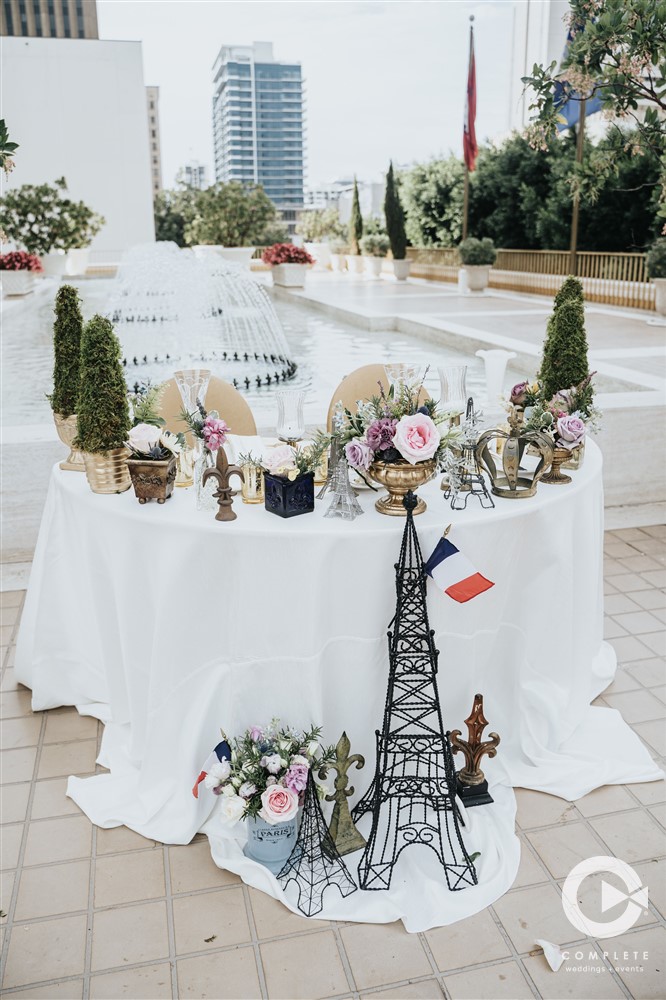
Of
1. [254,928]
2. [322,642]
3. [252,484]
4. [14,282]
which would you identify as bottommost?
[254,928]

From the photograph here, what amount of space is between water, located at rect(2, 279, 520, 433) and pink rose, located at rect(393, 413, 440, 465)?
2.22m

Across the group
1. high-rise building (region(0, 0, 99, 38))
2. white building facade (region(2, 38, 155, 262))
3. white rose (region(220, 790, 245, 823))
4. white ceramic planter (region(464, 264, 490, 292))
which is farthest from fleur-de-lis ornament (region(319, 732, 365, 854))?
high-rise building (region(0, 0, 99, 38))

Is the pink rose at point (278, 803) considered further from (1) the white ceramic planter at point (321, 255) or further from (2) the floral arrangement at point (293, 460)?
(1) the white ceramic planter at point (321, 255)

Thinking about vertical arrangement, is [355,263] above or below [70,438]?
above

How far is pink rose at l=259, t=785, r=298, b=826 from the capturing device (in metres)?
1.93

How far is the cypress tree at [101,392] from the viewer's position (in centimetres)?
221

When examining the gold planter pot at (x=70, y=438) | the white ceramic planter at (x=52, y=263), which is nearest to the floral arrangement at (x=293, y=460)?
the gold planter pot at (x=70, y=438)

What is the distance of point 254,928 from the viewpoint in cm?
191

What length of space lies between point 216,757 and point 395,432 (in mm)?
919

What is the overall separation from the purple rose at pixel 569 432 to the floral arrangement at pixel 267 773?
1.08 metres

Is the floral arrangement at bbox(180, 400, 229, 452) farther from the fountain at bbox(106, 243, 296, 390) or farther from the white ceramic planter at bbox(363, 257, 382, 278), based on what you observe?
the white ceramic planter at bbox(363, 257, 382, 278)

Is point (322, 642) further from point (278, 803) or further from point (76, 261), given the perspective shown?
Result: point (76, 261)

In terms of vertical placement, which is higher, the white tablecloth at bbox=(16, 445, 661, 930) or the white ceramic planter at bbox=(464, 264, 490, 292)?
the white ceramic planter at bbox=(464, 264, 490, 292)

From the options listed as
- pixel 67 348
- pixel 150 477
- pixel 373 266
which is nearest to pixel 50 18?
pixel 373 266
